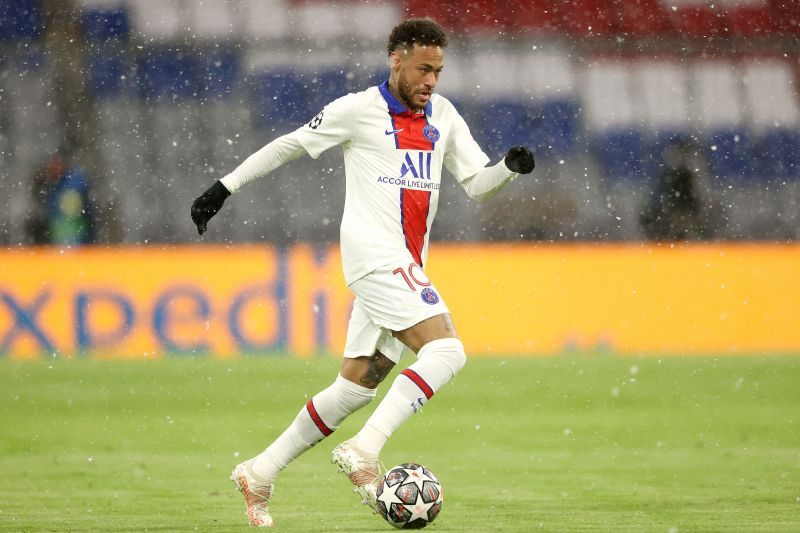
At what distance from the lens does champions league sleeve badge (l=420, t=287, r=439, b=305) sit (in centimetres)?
523

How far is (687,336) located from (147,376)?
5.13m

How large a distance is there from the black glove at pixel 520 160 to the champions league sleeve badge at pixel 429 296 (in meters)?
0.59

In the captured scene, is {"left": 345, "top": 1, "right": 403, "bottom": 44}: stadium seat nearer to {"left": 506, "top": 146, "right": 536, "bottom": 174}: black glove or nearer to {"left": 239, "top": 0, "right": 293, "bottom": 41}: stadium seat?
{"left": 239, "top": 0, "right": 293, "bottom": 41}: stadium seat

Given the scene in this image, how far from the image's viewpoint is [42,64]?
1673cm

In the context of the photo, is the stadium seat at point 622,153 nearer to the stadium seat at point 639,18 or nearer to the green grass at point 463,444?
the stadium seat at point 639,18

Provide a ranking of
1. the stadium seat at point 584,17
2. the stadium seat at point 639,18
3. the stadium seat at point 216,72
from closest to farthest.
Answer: the stadium seat at point 216,72 → the stadium seat at point 584,17 → the stadium seat at point 639,18

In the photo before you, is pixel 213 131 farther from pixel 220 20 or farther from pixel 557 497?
pixel 557 497

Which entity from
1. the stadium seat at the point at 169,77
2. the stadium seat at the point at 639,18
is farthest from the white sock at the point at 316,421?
the stadium seat at the point at 639,18

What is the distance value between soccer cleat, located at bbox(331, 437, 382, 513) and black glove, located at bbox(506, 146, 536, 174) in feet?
4.08

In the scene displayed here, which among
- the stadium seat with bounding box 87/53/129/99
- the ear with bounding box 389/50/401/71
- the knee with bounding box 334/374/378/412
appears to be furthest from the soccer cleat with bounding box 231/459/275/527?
the stadium seat with bounding box 87/53/129/99

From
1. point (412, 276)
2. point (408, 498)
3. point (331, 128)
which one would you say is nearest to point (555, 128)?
point (331, 128)

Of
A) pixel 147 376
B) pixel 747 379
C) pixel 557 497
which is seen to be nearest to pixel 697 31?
pixel 747 379

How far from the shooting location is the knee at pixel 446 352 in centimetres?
512

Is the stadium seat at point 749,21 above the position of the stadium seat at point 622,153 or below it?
above
